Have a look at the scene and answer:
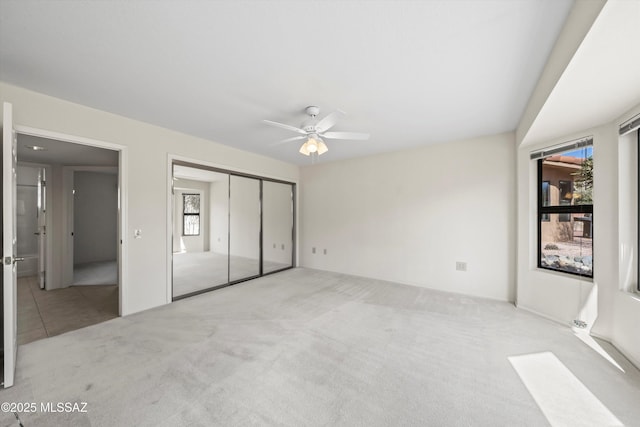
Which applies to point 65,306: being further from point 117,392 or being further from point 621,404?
point 621,404

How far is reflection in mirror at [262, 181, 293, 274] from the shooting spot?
503cm

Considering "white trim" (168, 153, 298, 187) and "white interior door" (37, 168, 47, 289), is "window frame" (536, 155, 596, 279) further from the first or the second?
Result: "white interior door" (37, 168, 47, 289)

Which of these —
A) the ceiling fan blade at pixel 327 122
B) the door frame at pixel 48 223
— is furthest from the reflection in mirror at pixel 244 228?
the door frame at pixel 48 223

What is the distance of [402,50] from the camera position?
1732 millimetres

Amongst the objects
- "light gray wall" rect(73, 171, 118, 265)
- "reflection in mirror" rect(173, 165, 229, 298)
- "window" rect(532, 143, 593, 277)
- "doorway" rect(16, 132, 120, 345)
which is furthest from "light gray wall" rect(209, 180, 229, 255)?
"window" rect(532, 143, 593, 277)

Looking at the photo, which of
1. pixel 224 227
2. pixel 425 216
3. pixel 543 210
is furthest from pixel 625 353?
pixel 224 227

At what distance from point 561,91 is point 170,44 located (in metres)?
2.88

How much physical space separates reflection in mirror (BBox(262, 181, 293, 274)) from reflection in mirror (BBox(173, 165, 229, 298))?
0.85 m

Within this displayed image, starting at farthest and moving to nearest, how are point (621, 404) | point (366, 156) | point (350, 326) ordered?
point (366, 156) → point (350, 326) → point (621, 404)

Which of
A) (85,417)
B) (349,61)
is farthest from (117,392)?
(349,61)

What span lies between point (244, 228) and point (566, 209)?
493cm

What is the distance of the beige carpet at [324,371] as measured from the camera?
1.50 meters

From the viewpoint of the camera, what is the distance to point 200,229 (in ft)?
15.0

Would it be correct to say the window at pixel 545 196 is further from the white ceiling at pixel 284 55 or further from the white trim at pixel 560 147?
the white ceiling at pixel 284 55
